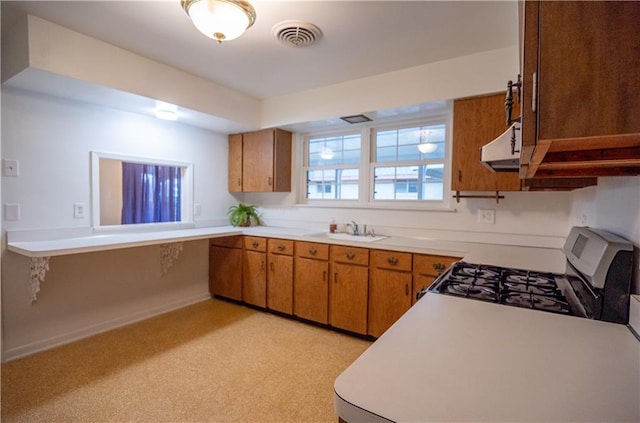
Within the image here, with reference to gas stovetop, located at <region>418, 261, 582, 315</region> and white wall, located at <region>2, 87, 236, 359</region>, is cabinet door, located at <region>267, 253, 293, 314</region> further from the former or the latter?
gas stovetop, located at <region>418, 261, 582, 315</region>

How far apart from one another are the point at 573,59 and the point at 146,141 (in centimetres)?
342

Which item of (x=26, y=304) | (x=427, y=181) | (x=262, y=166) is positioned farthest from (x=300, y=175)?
(x=26, y=304)

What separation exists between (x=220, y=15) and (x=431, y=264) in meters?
2.12

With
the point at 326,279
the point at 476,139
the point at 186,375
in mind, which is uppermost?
the point at 476,139

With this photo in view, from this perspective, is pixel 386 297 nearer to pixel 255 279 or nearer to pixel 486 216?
pixel 486 216

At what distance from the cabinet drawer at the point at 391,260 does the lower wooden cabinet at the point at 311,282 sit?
1.56ft

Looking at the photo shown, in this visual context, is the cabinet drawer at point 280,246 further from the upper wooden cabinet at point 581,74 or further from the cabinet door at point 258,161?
the upper wooden cabinet at point 581,74

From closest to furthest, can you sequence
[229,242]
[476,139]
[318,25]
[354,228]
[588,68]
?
1. [588,68]
2. [318,25]
3. [476,139]
4. [354,228]
5. [229,242]

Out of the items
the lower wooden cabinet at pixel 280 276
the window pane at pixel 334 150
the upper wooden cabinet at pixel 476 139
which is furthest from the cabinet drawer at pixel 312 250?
the upper wooden cabinet at pixel 476 139

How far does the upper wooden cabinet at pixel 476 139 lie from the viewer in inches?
90.9

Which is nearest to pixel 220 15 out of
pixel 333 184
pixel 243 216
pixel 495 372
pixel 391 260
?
pixel 495 372

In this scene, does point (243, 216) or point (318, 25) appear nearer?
point (318, 25)

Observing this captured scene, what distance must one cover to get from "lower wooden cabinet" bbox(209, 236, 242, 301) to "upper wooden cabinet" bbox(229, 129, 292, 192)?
2.36ft

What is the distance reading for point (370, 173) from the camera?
131 inches
